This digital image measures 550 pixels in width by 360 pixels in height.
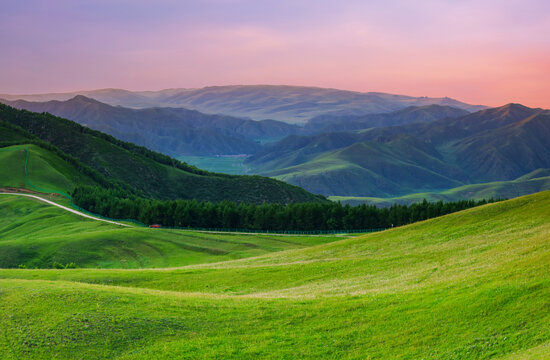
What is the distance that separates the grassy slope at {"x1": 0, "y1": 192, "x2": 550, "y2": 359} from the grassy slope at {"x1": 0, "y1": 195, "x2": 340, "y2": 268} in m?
67.2

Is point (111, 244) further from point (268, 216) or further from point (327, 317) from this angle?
point (327, 317)

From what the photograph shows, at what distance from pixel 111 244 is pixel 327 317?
93123 millimetres

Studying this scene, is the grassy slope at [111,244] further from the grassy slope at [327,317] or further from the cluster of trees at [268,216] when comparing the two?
the grassy slope at [327,317]

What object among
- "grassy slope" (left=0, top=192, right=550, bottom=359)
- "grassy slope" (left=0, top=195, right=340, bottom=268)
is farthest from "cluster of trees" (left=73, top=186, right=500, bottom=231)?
"grassy slope" (left=0, top=192, right=550, bottom=359)

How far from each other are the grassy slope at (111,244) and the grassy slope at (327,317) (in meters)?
67.2

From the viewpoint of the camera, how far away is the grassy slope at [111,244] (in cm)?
10906

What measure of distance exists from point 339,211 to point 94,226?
77601 mm

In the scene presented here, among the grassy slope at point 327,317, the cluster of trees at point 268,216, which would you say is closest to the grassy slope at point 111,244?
the cluster of trees at point 268,216

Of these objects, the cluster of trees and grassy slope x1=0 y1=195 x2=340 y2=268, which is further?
the cluster of trees

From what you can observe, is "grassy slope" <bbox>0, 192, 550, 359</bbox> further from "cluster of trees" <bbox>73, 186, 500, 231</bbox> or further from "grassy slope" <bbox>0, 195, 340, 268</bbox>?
"cluster of trees" <bbox>73, 186, 500, 231</bbox>

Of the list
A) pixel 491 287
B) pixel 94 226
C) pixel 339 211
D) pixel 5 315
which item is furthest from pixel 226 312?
pixel 339 211

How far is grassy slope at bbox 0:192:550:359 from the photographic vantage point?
29078 millimetres

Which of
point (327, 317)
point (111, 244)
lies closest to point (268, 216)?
point (111, 244)

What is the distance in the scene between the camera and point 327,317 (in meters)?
35.7
